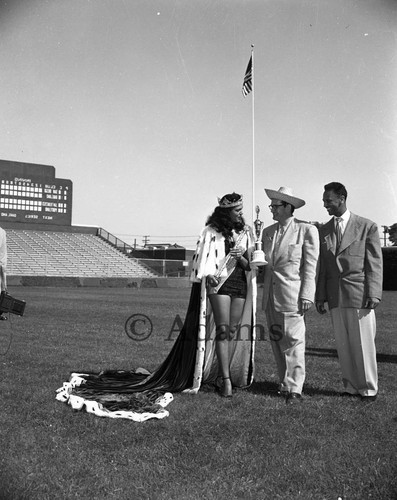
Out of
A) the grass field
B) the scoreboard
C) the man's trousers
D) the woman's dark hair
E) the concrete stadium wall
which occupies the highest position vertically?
the scoreboard

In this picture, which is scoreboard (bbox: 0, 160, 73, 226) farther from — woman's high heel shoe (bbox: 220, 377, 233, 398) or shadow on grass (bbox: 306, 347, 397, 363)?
woman's high heel shoe (bbox: 220, 377, 233, 398)

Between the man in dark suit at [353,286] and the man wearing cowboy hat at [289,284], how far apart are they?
273mm

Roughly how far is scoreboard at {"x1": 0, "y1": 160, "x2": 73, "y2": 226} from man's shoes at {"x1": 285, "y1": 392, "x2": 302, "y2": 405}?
4263 centimetres

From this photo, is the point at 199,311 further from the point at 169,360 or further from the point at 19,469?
the point at 19,469

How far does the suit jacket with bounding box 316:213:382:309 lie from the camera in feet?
18.5

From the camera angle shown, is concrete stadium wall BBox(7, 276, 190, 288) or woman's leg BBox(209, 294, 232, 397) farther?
concrete stadium wall BBox(7, 276, 190, 288)

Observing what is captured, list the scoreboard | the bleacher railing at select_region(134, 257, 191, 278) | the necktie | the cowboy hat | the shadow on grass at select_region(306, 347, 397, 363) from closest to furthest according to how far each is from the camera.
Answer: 1. the cowboy hat
2. the necktie
3. the shadow on grass at select_region(306, 347, 397, 363)
4. the scoreboard
5. the bleacher railing at select_region(134, 257, 191, 278)

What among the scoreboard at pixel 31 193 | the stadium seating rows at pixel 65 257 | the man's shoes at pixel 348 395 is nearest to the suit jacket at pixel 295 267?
the man's shoes at pixel 348 395

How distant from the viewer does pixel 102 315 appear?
1462 centimetres

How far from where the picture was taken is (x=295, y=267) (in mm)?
5656

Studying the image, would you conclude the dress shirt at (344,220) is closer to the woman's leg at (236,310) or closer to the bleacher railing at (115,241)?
the woman's leg at (236,310)

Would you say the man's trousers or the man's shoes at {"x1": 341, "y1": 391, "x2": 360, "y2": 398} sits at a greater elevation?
the man's trousers

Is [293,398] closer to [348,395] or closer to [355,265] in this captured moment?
[348,395]

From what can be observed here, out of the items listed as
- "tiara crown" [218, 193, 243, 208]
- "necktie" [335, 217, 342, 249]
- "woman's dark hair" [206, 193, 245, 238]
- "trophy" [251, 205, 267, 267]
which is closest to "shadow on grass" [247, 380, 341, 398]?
"trophy" [251, 205, 267, 267]
